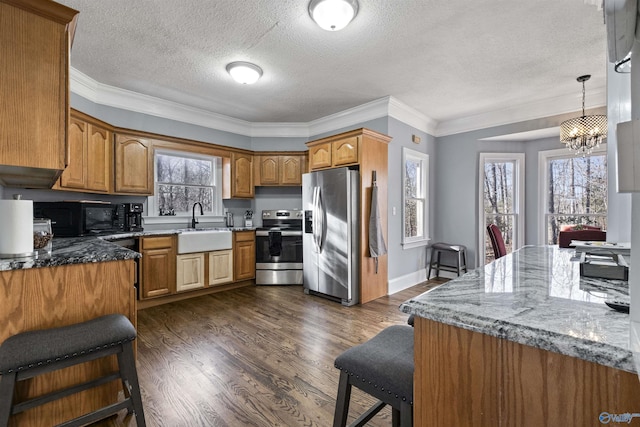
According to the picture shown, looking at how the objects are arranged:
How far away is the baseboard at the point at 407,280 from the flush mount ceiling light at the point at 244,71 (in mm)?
3126

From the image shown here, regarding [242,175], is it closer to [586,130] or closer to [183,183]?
[183,183]

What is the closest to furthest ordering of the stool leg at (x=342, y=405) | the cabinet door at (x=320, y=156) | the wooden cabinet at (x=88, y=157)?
the stool leg at (x=342, y=405) → the wooden cabinet at (x=88, y=157) → the cabinet door at (x=320, y=156)

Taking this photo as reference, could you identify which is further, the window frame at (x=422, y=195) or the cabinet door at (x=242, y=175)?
the cabinet door at (x=242, y=175)

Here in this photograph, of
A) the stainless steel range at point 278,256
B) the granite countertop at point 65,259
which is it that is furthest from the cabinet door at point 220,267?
the granite countertop at point 65,259

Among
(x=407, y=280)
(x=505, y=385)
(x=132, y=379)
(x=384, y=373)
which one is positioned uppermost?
(x=505, y=385)

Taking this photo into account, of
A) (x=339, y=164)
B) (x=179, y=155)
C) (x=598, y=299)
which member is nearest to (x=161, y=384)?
(x=598, y=299)

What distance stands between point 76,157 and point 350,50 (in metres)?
3.00

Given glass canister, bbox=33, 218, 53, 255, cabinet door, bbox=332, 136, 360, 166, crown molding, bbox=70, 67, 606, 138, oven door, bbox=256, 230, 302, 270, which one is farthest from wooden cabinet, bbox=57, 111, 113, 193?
cabinet door, bbox=332, 136, 360, 166

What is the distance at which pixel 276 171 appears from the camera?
482 centimetres

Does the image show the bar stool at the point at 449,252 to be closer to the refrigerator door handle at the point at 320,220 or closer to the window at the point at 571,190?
the window at the point at 571,190

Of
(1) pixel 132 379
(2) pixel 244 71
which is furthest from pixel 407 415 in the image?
(2) pixel 244 71

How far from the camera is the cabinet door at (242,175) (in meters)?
4.56

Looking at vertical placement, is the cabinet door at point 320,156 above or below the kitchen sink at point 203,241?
above

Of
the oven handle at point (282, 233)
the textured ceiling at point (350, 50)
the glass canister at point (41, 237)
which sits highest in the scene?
the textured ceiling at point (350, 50)
